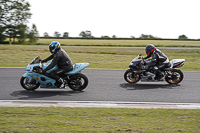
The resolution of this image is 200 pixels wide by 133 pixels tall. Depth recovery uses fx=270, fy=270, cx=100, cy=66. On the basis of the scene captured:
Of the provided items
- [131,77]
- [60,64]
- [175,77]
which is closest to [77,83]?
[60,64]

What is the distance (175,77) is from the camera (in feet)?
36.7

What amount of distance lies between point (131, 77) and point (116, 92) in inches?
81.9

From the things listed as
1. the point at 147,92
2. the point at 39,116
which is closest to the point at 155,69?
the point at 147,92

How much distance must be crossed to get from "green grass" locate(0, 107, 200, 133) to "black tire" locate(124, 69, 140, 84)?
4.47 meters

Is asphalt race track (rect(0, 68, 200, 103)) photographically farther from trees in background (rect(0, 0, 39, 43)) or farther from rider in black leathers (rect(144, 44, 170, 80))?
trees in background (rect(0, 0, 39, 43))

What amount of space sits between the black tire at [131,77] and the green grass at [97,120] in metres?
4.47

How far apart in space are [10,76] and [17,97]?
4464 millimetres

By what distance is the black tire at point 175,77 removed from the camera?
1113 cm

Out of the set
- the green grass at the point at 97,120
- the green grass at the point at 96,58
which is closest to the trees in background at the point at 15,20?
the green grass at the point at 96,58

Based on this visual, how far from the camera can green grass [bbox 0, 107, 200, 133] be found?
16.7 ft

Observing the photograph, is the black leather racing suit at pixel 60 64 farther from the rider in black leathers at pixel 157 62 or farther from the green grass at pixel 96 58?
the green grass at pixel 96 58

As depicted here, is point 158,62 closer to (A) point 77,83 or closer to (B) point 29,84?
(A) point 77,83

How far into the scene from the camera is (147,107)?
→ 738cm

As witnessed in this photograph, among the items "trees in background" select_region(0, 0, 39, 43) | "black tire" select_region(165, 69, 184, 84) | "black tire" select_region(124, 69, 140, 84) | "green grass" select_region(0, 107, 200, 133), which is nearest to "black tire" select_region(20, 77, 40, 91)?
"green grass" select_region(0, 107, 200, 133)
